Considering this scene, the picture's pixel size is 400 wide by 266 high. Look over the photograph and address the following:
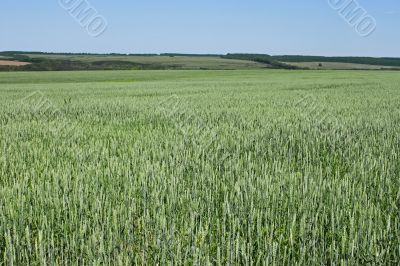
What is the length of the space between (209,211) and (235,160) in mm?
2053

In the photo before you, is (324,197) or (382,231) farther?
(324,197)

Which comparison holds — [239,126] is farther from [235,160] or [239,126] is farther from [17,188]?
[17,188]

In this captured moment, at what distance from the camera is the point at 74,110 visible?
1321cm

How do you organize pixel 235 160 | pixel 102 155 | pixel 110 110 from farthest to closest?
pixel 110 110
pixel 102 155
pixel 235 160

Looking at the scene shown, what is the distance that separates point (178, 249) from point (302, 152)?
13.6 feet

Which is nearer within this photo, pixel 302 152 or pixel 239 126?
pixel 302 152

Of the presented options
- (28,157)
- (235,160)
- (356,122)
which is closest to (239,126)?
(356,122)

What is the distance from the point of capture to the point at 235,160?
537 centimetres

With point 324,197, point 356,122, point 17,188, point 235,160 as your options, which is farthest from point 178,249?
point 356,122

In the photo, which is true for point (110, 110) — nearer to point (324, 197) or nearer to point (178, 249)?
point (324, 197)

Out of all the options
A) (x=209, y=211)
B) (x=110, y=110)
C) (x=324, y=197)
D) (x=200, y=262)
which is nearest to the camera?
(x=200, y=262)

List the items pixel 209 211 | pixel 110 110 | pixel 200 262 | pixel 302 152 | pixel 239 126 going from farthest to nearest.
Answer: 1. pixel 110 110
2. pixel 239 126
3. pixel 302 152
4. pixel 209 211
5. pixel 200 262

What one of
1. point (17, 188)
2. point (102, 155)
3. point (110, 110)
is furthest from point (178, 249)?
point (110, 110)

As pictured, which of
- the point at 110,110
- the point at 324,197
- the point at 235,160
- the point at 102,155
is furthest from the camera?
the point at 110,110
